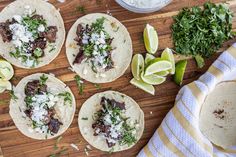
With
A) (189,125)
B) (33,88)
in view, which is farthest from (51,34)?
(189,125)

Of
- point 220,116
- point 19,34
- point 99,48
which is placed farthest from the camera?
point 220,116

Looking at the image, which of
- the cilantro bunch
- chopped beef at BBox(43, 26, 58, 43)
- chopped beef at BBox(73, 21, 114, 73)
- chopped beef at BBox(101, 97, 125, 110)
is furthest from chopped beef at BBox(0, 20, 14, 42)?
the cilantro bunch

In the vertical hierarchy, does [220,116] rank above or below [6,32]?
below

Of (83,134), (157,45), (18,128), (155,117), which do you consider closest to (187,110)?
(155,117)

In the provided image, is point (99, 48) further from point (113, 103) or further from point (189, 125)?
point (189, 125)

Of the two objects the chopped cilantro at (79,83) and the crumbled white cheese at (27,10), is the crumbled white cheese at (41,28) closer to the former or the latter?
the crumbled white cheese at (27,10)

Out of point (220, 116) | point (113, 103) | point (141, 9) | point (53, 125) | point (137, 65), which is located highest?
point (141, 9)

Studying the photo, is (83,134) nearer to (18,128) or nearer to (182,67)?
(18,128)

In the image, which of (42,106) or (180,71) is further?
(180,71)
